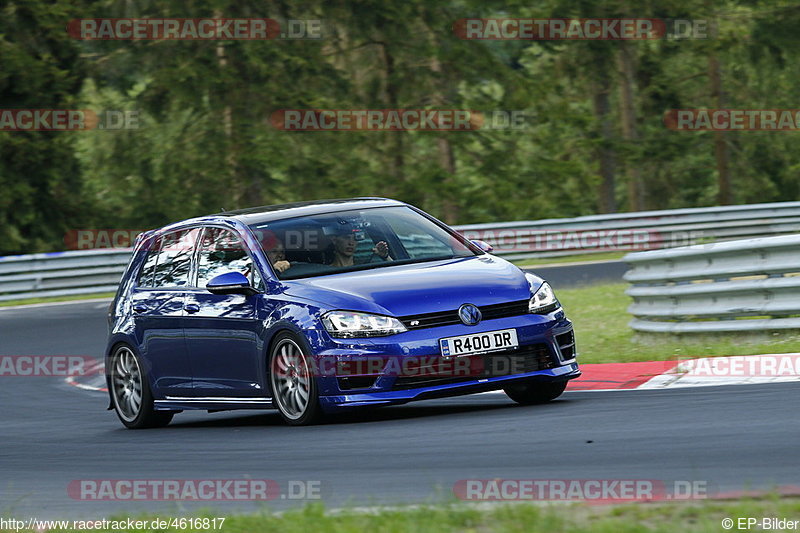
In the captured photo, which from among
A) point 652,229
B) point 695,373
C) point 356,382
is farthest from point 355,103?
point 356,382

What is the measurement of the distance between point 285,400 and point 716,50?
30204 millimetres

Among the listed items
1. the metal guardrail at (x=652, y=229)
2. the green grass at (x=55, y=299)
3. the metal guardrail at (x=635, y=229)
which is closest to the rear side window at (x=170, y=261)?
the green grass at (x=55, y=299)

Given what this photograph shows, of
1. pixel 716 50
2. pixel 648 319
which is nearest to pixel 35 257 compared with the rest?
pixel 648 319

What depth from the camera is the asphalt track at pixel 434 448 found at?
668 cm

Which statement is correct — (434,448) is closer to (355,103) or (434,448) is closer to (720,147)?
(355,103)

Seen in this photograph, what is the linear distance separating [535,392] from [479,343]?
1.05 meters

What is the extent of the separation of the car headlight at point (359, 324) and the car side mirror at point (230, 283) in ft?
2.99

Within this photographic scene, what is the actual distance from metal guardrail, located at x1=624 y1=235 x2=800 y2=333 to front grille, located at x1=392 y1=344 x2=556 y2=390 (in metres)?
3.40

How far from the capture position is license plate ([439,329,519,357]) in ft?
29.9

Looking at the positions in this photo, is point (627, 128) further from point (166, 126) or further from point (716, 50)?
point (166, 126)

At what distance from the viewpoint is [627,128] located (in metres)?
40.7

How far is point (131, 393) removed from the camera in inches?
451

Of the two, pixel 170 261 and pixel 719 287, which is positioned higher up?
pixel 170 261

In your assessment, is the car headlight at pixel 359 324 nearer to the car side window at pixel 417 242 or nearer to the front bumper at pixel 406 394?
the front bumper at pixel 406 394
